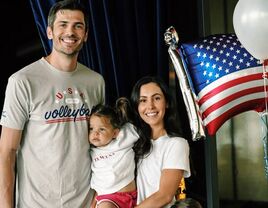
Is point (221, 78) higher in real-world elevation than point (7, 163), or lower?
higher

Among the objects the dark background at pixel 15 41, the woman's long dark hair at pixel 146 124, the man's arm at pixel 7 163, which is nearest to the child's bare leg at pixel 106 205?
the woman's long dark hair at pixel 146 124

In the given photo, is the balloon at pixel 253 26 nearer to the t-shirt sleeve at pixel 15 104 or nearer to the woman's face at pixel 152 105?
the woman's face at pixel 152 105

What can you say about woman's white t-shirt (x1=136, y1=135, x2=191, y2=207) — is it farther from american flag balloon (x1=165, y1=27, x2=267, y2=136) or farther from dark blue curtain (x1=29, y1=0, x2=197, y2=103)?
dark blue curtain (x1=29, y1=0, x2=197, y2=103)

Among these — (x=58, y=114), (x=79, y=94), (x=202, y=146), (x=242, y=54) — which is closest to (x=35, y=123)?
(x=58, y=114)

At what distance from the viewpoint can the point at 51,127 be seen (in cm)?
187

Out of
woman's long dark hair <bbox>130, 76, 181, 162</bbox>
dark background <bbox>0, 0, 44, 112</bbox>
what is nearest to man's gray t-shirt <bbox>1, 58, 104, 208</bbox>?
woman's long dark hair <bbox>130, 76, 181, 162</bbox>

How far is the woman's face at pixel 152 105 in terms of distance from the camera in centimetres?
194

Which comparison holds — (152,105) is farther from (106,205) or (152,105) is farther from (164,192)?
(106,205)

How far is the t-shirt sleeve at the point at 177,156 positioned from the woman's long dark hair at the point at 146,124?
0.09 metres

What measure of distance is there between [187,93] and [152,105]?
21 centimetres

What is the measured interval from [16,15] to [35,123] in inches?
40.7

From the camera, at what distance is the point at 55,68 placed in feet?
6.30

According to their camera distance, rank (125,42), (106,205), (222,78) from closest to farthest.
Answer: (106,205) < (222,78) < (125,42)

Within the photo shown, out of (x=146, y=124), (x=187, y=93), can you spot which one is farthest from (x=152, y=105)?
(x=187, y=93)
